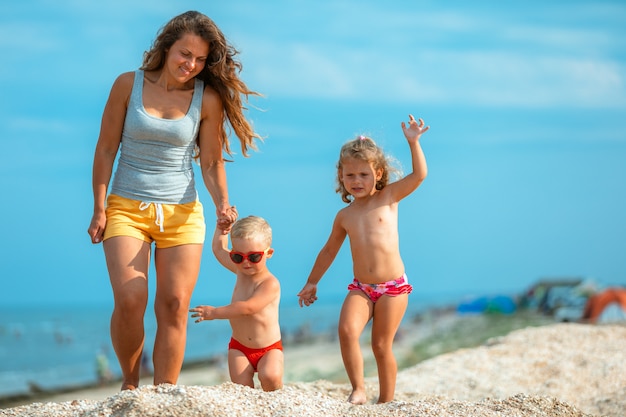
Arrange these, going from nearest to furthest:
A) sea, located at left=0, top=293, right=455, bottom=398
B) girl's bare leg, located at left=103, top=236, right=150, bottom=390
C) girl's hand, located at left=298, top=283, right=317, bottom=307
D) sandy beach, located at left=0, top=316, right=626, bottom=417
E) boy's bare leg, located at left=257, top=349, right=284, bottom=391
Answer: sandy beach, located at left=0, top=316, right=626, bottom=417 < girl's bare leg, located at left=103, top=236, right=150, bottom=390 < boy's bare leg, located at left=257, top=349, right=284, bottom=391 < girl's hand, located at left=298, top=283, right=317, bottom=307 < sea, located at left=0, top=293, right=455, bottom=398

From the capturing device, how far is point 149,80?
5.74 m

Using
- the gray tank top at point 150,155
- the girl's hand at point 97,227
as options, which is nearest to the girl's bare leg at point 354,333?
the gray tank top at point 150,155

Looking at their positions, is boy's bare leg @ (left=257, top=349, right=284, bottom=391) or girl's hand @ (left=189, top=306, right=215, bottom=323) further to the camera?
boy's bare leg @ (left=257, top=349, right=284, bottom=391)

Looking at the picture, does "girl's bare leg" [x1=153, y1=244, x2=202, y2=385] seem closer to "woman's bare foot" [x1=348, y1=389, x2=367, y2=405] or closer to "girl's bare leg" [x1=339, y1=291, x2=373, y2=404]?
"girl's bare leg" [x1=339, y1=291, x2=373, y2=404]

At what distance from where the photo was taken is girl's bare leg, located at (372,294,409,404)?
6.01 meters

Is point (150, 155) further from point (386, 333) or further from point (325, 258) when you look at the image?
point (386, 333)

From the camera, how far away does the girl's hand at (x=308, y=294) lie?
6.19m

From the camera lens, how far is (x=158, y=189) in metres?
5.59

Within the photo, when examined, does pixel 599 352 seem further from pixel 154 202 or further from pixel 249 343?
pixel 154 202

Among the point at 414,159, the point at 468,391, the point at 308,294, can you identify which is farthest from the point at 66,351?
the point at 414,159

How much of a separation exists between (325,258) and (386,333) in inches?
29.9

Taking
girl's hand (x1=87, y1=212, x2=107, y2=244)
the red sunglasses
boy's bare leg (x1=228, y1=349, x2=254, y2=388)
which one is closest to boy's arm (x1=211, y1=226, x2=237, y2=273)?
the red sunglasses

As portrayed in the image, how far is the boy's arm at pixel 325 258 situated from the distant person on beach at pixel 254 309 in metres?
0.45

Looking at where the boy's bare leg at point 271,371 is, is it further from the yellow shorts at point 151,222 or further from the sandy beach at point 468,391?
the yellow shorts at point 151,222
